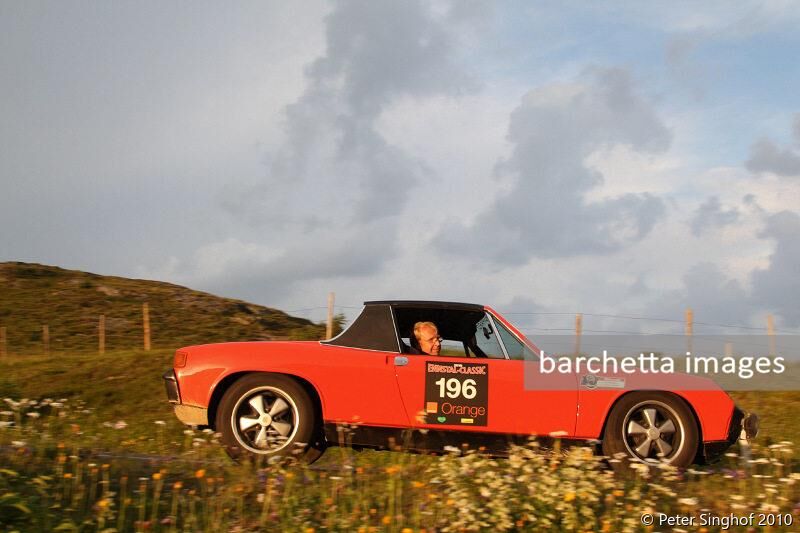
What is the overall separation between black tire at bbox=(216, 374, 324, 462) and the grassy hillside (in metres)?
20.7

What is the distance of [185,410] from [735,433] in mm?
4979

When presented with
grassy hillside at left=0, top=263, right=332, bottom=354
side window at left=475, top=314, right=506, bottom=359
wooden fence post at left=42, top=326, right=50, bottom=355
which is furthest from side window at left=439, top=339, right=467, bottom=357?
wooden fence post at left=42, top=326, right=50, bottom=355

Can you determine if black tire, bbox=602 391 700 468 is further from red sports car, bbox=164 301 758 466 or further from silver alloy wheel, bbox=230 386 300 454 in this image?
silver alloy wheel, bbox=230 386 300 454

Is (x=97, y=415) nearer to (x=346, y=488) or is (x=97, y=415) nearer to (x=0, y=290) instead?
(x=346, y=488)

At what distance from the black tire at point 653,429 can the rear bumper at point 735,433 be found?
151 millimetres

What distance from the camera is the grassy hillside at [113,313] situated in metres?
32.0

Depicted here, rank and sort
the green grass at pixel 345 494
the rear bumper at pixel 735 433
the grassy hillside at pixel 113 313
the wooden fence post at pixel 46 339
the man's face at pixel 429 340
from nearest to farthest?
1. the green grass at pixel 345 494
2. the rear bumper at pixel 735 433
3. the man's face at pixel 429 340
4. the wooden fence post at pixel 46 339
5. the grassy hillside at pixel 113 313

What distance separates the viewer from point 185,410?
25.3ft

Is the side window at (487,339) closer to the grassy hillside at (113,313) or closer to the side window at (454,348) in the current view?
the side window at (454,348)

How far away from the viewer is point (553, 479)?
18.8ft

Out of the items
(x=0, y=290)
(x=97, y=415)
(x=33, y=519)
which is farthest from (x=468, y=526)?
(x=0, y=290)

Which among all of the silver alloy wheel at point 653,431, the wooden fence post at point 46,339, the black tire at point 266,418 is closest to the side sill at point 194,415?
the black tire at point 266,418

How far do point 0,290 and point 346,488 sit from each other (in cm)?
3956

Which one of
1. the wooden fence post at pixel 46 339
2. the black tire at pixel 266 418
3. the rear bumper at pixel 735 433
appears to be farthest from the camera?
the wooden fence post at pixel 46 339
